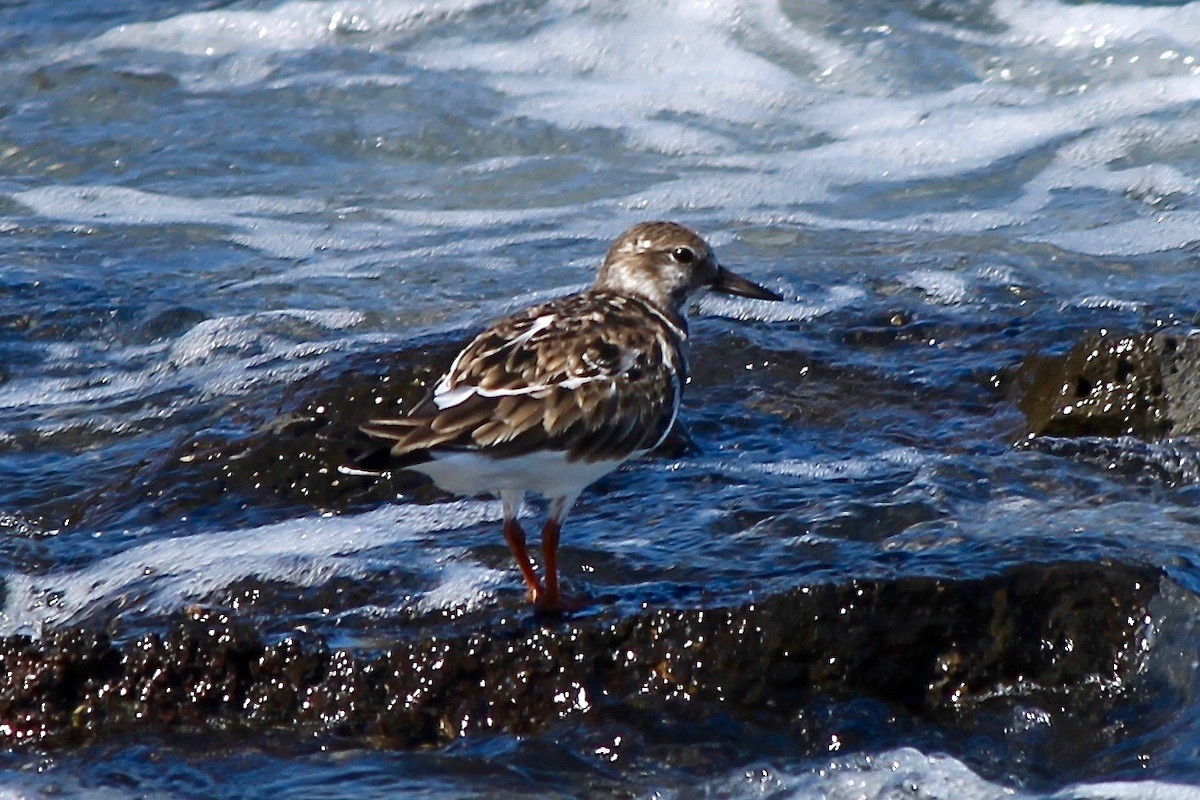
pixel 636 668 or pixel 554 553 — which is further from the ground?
pixel 554 553

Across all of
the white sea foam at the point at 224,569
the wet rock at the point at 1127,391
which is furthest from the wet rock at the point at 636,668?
the wet rock at the point at 1127,391

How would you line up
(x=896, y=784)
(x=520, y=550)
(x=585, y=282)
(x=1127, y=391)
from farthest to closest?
(x=585, y=282), (x=1127, y=391), (x=520, y=550), (x=896, y=784)

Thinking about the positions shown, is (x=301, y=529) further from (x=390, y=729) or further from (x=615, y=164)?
(x=615, y=164)

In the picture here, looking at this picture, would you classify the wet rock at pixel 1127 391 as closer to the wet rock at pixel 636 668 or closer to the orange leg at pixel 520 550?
the wet rock at pixel 636 668

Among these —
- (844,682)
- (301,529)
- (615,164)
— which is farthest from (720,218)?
(844,682)

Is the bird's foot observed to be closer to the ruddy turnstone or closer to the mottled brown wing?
the ruddy turnstone

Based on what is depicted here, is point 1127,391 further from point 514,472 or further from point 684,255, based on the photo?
point 514,472

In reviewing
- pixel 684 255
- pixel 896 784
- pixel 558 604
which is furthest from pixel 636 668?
pixel 684 255
